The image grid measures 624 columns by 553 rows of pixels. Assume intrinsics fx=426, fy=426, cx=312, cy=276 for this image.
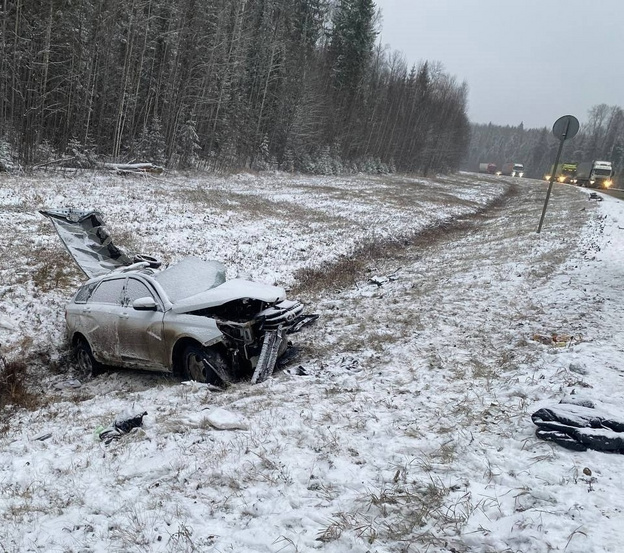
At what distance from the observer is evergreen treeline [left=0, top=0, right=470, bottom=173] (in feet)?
76.2

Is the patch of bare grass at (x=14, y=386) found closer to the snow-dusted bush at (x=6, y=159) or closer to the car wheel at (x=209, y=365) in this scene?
the car wheel at (x=209, y=365)

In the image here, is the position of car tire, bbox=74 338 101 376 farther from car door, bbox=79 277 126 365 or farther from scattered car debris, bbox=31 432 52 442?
scattered car debris, bbox=31 432 52 442

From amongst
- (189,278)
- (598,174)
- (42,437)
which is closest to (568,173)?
(598,174)

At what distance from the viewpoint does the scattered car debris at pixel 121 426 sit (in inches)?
187

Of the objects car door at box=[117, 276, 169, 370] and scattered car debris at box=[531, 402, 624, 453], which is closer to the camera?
scattered car debris at box=[531, 402, 624, 453]

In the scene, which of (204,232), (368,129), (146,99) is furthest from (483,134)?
(204,232)

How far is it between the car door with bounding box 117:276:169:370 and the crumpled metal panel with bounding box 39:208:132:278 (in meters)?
3.20

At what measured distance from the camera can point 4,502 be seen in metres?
3.71

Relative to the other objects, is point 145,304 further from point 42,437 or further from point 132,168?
point 132,168

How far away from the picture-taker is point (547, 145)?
5143 inches

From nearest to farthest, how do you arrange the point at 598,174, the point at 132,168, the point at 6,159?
the point at 6,159 < the point at 132,168 < the point at 598,174

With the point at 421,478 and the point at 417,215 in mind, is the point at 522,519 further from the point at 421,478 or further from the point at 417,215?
the point at 417,215

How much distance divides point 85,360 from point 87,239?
12.9 feet

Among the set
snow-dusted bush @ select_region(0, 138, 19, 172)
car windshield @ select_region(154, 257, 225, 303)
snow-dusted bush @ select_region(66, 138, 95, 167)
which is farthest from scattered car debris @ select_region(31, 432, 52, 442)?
snow-dusted bush @ select_region(66, 138, 95, 167)
